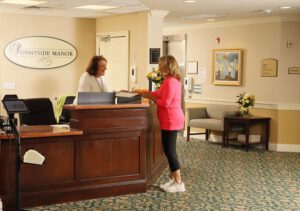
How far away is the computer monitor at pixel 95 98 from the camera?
5.40 metres

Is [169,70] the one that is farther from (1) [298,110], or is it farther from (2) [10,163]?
(1) [298,110]

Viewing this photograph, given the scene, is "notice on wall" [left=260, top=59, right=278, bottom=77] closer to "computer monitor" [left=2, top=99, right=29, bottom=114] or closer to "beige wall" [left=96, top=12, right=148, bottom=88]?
"beige wall" [left=96, top=12, right=148, bottom=88]

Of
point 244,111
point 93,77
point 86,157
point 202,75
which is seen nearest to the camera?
point 86,157

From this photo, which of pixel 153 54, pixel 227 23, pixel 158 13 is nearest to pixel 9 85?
pixel 153 54

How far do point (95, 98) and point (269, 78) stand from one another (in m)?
5.02

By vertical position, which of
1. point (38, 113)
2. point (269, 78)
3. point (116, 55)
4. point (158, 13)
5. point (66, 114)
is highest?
point (158, 13)

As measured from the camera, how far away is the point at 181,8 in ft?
26.3

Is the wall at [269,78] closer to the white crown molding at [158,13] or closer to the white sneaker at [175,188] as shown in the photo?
the white crown molding at [158,13]

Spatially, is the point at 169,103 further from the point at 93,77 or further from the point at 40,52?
the point at 40,52

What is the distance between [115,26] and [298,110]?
3892mm

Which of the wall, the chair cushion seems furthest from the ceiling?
the chair cushion

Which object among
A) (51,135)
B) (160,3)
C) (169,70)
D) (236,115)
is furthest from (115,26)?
(51,135)

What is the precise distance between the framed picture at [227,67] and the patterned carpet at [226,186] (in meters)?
1.77

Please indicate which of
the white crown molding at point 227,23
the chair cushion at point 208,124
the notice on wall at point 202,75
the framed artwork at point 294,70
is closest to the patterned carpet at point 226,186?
the chair cushion at point 208,124
